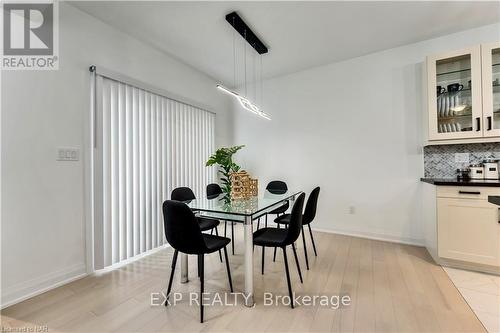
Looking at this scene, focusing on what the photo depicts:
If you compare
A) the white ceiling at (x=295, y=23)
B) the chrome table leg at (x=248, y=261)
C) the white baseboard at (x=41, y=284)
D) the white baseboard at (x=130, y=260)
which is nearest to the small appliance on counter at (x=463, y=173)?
the white ceiling at (x=295, y=23)

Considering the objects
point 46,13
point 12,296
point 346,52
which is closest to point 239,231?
point 12,296

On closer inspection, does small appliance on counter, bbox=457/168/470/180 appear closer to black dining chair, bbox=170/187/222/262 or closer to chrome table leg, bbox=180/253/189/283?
black dining chair, bbox=170/187/222/262

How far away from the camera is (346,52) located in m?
3.29

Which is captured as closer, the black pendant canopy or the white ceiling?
the white ceiling

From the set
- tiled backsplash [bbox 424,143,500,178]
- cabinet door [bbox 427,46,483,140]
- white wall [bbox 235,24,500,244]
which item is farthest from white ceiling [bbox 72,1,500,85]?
tiled backsplash [bbox 424,143,500,178]

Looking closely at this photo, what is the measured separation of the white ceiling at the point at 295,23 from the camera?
2303 mm

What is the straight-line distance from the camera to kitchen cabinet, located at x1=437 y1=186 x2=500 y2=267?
86.0 inches

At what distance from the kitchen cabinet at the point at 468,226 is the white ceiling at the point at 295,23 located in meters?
1.94

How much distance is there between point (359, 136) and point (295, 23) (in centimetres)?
187

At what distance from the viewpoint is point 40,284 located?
1.99 meters

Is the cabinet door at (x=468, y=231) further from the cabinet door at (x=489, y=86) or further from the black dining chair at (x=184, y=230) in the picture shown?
the black dining chair at (x=184, y=230)

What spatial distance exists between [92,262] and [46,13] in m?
2.45

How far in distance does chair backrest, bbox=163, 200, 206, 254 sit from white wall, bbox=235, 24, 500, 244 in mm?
2627

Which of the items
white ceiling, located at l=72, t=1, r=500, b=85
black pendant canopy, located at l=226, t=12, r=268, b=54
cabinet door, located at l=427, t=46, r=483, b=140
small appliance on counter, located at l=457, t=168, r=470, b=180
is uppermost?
white ceiling, located at l=72, t=1, r=500, b=85
